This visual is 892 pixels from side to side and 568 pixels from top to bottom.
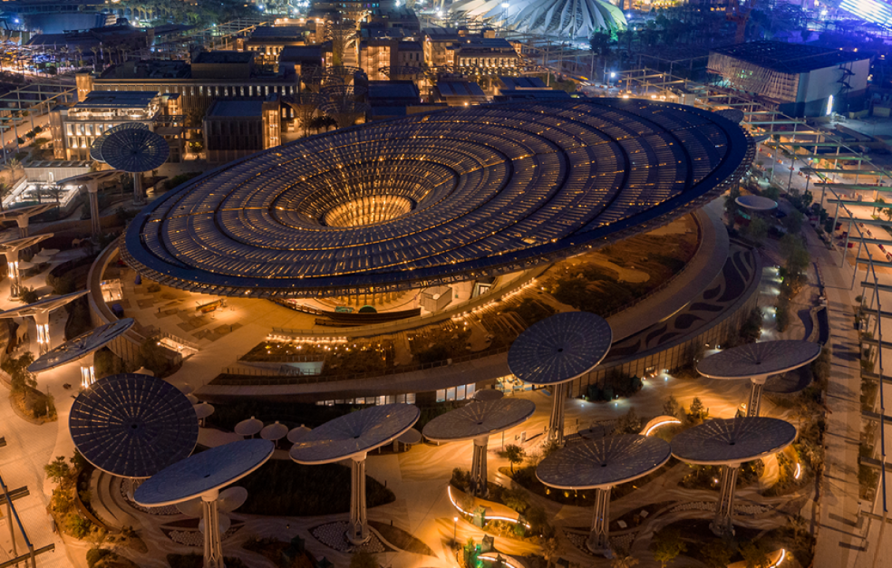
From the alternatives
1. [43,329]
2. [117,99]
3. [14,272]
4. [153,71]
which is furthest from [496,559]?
[153,71]

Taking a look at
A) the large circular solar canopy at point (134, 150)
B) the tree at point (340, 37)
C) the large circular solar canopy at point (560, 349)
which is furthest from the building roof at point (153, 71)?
the large circular solar canopy at point (560, 349)

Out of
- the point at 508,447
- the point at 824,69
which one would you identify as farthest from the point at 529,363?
the point at 824,69

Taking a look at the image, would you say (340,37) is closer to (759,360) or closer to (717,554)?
(759,360)

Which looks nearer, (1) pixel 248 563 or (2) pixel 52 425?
(1) pixel 248 563

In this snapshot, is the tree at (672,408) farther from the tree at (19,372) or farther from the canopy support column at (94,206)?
the canopy support column at (94,206)

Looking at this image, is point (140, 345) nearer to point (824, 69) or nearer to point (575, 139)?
point (575, 139)
